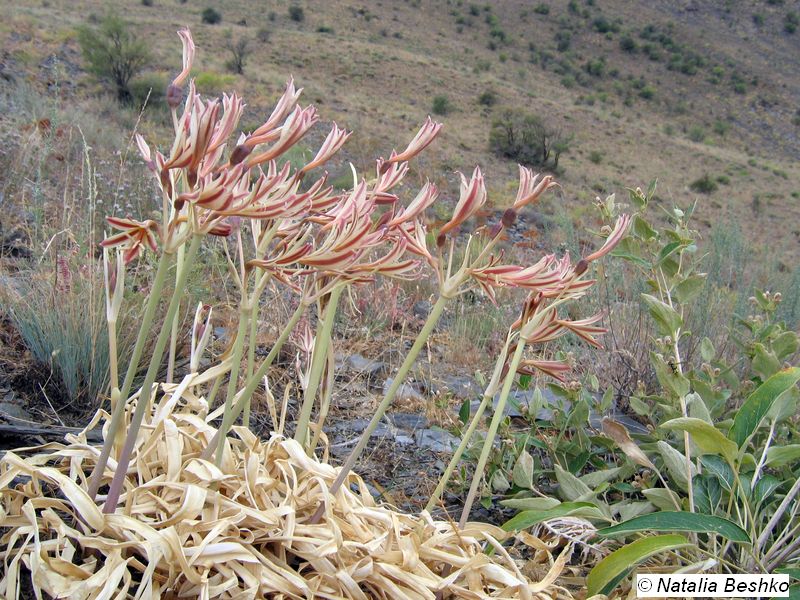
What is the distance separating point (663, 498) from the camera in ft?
4.99

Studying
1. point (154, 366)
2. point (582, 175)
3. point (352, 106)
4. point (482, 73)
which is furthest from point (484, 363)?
point (482, 73)

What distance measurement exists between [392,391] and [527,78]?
1388 inches

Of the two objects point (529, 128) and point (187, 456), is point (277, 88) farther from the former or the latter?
point (187, 456)

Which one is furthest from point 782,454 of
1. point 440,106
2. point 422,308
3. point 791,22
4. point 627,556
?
point 791,22

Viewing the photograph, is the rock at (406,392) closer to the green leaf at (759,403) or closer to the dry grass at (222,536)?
the dry grass at (222,536)

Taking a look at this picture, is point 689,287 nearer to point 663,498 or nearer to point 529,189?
point 663,498

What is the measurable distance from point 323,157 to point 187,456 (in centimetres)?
63

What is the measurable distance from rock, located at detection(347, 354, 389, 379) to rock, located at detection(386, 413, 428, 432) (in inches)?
9.7

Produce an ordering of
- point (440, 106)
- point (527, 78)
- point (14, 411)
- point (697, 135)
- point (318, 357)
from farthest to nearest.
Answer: point (527, 78), point (697, 135), point (440, 106), point (14, 411), point (318, 357)

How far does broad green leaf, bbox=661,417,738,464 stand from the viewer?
1.22 m

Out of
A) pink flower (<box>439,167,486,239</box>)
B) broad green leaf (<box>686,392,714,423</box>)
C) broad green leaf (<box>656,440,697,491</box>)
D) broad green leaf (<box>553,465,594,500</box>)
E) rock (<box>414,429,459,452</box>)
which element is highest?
pink flower (<box>439,167,486,239</box>)

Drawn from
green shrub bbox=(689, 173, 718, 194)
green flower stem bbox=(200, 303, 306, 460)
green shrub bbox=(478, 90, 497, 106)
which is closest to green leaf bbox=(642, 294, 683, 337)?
green flower stem bbox=(200, 303, 306, 460)

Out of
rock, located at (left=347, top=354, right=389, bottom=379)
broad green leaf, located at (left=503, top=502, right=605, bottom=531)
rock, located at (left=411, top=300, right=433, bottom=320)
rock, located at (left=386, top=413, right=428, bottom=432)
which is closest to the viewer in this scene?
broad green leaf, located at (left=503, top=502, right=605, bottom=531)

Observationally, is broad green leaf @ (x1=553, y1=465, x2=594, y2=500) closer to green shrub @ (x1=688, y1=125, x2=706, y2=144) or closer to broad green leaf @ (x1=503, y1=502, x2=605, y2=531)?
broad green leaf @ (x1=503, y1=502, x2=605, y2=531)
